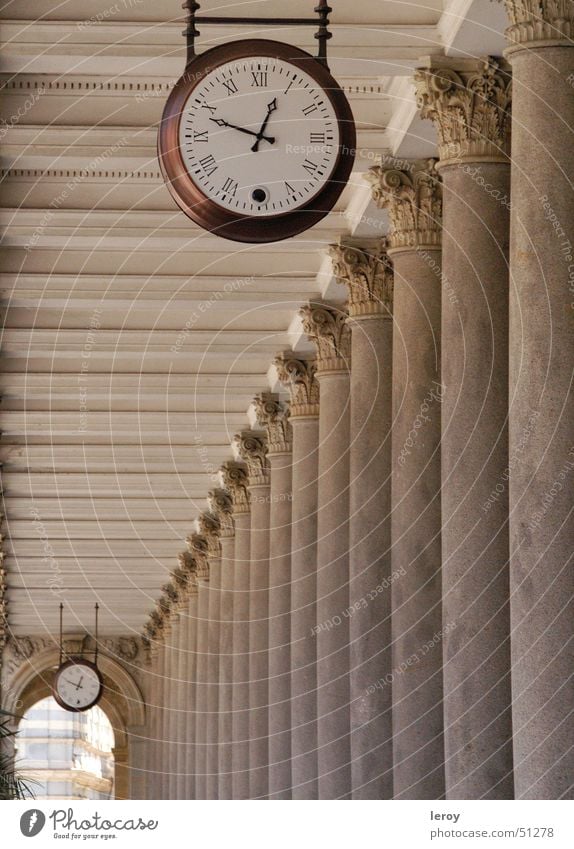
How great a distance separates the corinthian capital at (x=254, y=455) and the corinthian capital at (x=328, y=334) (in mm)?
9001

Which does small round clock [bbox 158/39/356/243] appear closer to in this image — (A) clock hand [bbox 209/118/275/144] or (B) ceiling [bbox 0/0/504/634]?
(A) clock hand [bbox 209/118/275/144]

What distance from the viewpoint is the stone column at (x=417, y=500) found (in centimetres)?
2036

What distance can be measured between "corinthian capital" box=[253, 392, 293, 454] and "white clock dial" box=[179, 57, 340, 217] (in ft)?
71.1

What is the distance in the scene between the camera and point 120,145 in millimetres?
22672

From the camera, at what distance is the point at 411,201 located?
840 inches

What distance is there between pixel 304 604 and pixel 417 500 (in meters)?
9.23

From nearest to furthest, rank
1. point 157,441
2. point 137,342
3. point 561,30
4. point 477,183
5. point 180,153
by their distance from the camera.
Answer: point 180,153 < point 561,30 < point 477,183 < point 137,342 < point 157,441

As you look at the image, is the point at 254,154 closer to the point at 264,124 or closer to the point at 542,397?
the point at 264,124

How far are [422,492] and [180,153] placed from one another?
30.0 feet

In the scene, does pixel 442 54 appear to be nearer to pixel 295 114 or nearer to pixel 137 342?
pixel 295 114

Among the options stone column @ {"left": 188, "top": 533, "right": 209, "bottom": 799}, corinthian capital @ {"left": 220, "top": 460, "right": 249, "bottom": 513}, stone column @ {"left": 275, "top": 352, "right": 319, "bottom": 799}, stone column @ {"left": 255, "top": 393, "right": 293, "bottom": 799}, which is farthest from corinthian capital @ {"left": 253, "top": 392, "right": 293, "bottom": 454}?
stone column @ {"left": 188, "top": 533, "right": 209, "bottom": 799}
